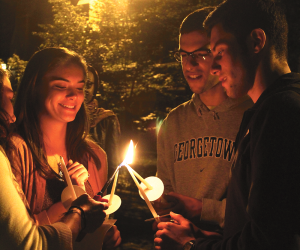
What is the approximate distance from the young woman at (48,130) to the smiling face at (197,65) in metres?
0.96

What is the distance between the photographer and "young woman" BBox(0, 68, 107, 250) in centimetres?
130

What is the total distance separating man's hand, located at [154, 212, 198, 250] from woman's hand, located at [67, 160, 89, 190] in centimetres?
65

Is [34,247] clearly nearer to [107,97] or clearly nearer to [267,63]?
[267,63]

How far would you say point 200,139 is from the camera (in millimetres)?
2553

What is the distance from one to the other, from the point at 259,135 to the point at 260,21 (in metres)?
0.72

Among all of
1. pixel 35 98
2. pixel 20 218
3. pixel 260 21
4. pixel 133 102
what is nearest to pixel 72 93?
pixel 35 98

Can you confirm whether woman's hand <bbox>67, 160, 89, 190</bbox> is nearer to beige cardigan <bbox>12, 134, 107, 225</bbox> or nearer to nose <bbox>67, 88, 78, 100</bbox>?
beige cardigan <bbox>12, 134, 107, 225</bbox>

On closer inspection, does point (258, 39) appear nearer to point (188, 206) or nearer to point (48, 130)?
point (188, 206)

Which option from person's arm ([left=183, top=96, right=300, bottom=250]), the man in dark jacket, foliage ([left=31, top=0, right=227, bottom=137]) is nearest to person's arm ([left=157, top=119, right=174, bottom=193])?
the man in dark jacket

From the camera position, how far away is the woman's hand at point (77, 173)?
199 cm

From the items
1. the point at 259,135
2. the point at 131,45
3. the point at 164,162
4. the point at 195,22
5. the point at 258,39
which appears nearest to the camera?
the point at 259,135

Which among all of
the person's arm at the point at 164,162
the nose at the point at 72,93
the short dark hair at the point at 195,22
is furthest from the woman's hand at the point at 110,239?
the short dark hair at the point at 195,22

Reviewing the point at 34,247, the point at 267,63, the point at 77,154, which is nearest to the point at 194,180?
the point at 77,154

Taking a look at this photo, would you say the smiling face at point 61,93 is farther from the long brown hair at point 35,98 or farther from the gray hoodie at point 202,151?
the gray hoodie at point 202,151
